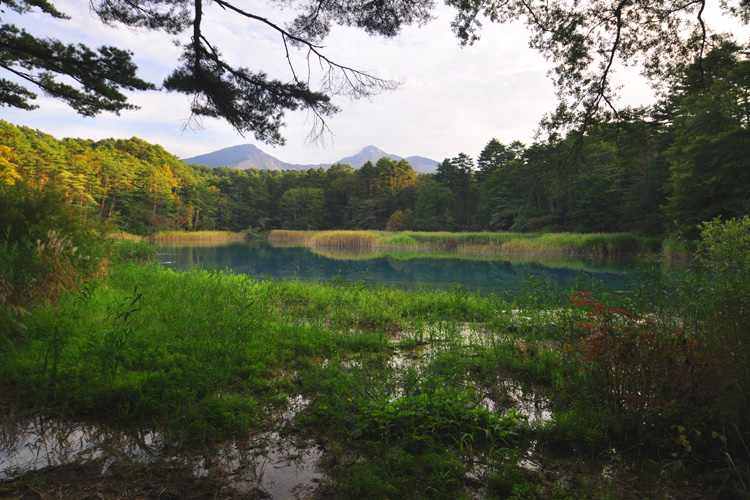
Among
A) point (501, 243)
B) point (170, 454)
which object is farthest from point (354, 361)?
point (501, 243)

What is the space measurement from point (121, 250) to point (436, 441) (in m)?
10.4

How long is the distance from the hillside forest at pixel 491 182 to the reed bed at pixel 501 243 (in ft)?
10.6

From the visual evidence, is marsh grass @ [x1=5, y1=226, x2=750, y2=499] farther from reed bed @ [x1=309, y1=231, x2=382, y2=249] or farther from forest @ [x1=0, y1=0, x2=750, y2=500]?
reed bed @ [x1=309, y1=231, x2=382, y2=249]

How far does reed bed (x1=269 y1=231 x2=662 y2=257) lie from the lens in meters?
21.9

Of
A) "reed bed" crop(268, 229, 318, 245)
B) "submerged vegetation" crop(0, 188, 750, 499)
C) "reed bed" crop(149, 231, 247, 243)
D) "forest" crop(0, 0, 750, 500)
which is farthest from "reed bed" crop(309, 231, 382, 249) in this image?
"submerged vegetation" crop(0, 188, 750, 499)

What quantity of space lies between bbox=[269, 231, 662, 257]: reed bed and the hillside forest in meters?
3.23

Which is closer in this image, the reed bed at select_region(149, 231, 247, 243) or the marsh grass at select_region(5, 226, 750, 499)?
the marsh grass at select_region(5, 226, 750, 499)

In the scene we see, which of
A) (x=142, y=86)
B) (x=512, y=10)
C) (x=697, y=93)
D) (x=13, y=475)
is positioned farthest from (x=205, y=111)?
(x=697, y=93)

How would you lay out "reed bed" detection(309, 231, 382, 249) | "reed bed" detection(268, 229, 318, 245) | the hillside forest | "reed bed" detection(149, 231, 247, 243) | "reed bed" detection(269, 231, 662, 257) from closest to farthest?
the hillside forest
"reed bed" detection(269, 231, 662, 257)
"reed bed" detection(309, 231, 382, 249)
"reed bed" detection(149, 231, 247, 243)
"reed bed" detection(268, 229, 318, 245)

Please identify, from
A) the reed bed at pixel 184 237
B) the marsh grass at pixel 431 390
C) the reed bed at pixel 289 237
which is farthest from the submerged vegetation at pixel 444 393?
the reed bed at pixel 184 237

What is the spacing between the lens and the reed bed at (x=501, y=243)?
21906mm

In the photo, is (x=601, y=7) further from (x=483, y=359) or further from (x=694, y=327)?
(x=483, y=359)

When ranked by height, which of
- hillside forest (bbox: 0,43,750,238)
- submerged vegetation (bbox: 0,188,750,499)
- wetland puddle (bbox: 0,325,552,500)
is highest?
hillside forest (bbox: 0,43,750,238)

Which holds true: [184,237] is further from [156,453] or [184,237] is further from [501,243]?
[156,453]
